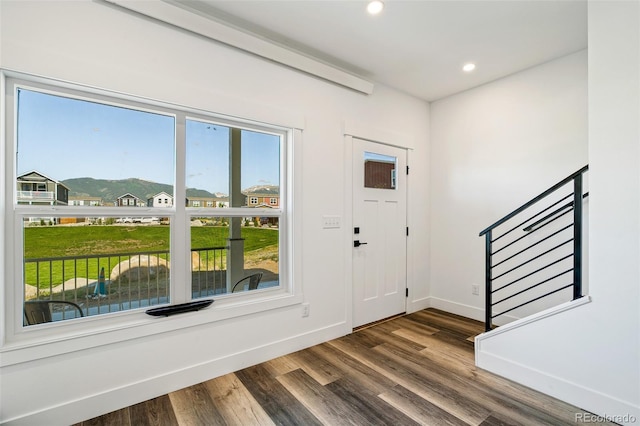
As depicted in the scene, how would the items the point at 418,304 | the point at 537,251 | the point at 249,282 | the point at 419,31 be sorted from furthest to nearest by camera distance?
the point at 418,304 → the point at 537,251 → the point at 249,282 → the point at 419,31

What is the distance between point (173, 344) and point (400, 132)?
125 inches

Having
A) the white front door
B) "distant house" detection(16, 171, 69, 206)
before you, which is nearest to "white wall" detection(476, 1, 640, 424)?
the white front door

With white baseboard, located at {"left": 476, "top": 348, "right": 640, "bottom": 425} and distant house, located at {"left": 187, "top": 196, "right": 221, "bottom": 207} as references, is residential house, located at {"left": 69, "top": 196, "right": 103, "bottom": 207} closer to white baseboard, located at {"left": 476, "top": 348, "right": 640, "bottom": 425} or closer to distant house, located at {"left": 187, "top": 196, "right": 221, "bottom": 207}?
distant house, located at {"left": 187, "top": 196, "right": 221, "bottom": 207}

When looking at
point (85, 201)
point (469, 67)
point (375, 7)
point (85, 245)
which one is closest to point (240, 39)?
point (375, 7)

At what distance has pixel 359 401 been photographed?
2.00 m

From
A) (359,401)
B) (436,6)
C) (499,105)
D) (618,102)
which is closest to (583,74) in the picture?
(499,105)

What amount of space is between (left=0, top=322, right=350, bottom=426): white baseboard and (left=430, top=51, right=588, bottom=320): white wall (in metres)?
2.08

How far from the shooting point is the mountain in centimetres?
190

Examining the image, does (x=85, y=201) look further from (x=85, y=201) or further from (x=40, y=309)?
(x=40, y=309)

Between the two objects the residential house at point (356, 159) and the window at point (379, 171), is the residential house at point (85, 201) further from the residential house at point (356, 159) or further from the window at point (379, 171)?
the window at point (379, 171)

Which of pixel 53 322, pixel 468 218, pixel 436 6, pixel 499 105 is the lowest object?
pixel 53 322

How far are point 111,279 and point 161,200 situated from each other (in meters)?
0.63

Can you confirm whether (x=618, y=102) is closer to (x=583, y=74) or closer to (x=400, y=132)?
(x=583, y=74)

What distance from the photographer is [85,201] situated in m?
1.92
